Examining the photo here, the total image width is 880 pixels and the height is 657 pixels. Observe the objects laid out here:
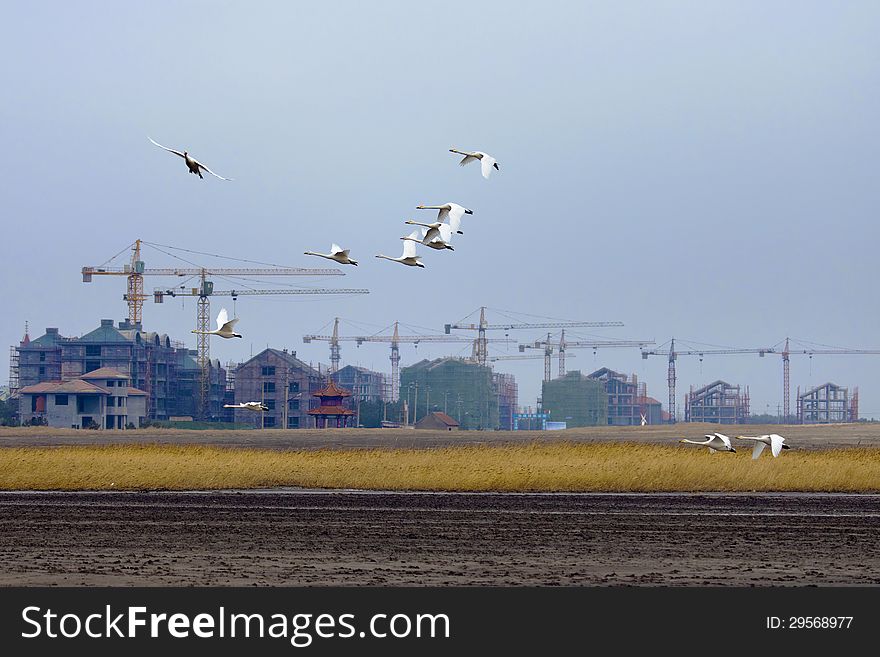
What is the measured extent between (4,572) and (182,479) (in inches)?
1060

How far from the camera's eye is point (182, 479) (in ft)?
177

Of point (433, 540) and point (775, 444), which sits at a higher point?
point (775, 444)

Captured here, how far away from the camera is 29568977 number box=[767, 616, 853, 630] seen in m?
21.4

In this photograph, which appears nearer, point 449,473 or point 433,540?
point 433,540

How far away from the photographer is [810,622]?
2173 cm

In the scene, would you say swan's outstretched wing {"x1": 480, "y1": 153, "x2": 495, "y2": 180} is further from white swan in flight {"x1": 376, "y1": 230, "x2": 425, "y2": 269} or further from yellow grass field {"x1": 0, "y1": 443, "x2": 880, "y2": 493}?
yellow grass field {"x1": 0, "y1": 443, "x2": 880, "y2": 493}

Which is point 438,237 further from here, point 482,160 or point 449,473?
point 449,473

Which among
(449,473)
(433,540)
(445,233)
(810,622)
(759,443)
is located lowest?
(810,622)

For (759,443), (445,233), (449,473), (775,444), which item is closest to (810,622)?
(445,233)

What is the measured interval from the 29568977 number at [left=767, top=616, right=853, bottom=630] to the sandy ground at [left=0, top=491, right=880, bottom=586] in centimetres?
392

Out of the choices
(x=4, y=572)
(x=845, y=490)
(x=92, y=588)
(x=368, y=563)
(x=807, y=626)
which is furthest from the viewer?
(x=845, y=490)

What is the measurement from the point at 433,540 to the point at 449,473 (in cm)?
2305

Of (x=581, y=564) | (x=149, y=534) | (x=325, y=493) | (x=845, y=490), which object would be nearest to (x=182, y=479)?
A: (x=325, y=493)

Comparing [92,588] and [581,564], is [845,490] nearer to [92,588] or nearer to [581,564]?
[581,564]
